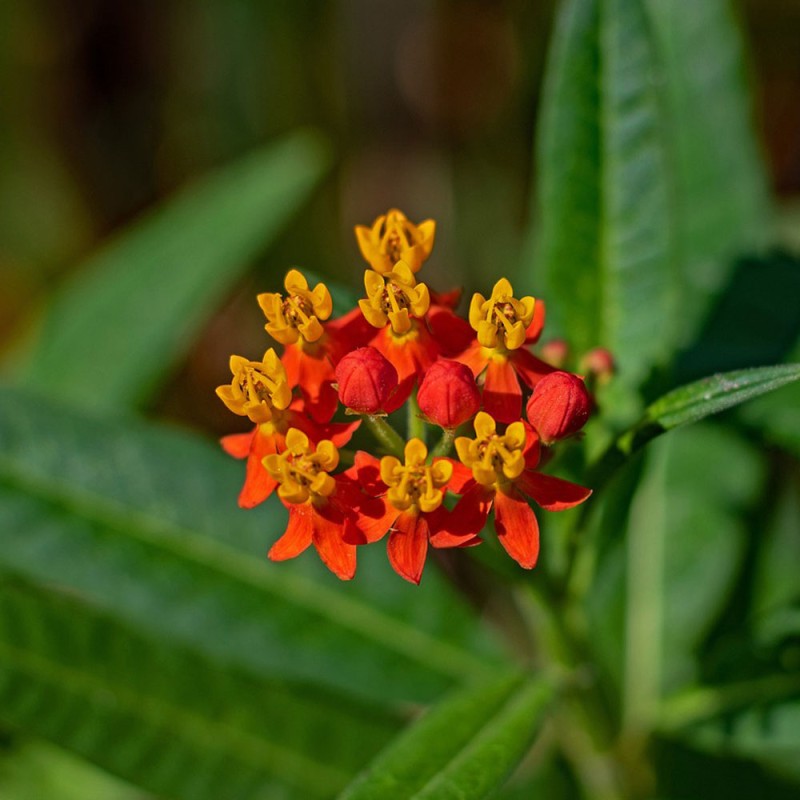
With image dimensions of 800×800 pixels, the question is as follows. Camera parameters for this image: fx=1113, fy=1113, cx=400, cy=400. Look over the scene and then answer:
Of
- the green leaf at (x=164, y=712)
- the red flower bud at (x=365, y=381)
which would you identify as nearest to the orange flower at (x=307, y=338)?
the red flower bud at (x=365, y=381)

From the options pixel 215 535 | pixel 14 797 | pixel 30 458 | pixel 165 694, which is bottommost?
pixel 14 797

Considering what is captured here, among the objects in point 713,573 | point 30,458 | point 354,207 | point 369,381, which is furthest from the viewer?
point 354,207

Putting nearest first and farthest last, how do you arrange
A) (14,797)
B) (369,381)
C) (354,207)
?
(369,381)
(14,797)
(354,207)

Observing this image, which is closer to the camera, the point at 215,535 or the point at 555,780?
the point at 215,535

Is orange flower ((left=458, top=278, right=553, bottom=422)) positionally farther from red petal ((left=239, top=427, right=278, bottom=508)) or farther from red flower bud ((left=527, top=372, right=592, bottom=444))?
red petal ((left=239, top=427, right=278, bottom=508))

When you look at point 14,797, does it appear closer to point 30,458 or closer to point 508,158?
point 30,458

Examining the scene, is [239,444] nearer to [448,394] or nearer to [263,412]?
[263,412]

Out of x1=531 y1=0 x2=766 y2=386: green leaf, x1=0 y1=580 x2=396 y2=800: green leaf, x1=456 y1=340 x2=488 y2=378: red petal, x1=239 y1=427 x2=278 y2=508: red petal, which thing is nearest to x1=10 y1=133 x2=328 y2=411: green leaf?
x1=0 y1=580 x2=396 y2=800: green leaf

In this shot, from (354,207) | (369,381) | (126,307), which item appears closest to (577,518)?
(369,381)
